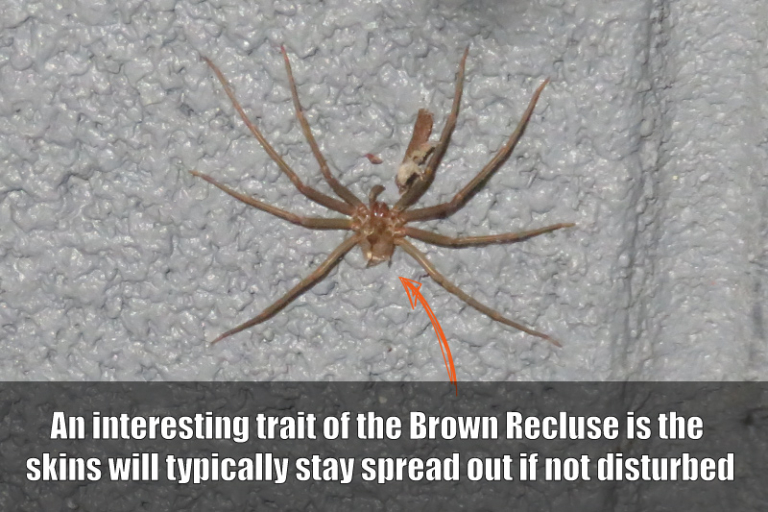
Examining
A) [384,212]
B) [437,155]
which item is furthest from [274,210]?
[437,155]

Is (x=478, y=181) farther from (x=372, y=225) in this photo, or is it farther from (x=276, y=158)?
(x=276, y=158)

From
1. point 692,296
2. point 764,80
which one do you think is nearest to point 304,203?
point 692,296

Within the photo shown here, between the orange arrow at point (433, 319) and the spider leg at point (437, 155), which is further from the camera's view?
the orange arrow at point (433, 319)

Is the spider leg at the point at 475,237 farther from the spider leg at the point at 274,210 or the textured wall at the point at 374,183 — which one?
the spider leg at the point at 274,210

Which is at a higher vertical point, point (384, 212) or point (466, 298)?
point (384, 212)

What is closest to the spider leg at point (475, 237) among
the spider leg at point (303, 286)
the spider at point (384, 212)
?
the spider at point (384, 212)

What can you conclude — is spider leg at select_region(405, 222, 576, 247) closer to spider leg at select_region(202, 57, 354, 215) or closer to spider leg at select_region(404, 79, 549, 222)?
spider leg at select_region(404, 79, 549, 222)

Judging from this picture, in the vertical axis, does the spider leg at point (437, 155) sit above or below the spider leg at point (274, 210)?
above
